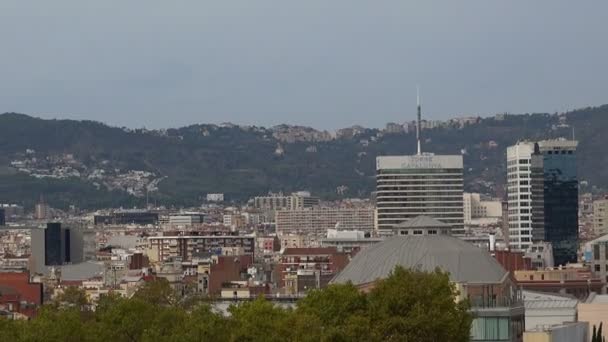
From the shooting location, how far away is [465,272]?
10300 centimetres

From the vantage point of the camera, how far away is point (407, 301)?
86.5 m

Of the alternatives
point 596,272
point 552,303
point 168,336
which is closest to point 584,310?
point 552,303

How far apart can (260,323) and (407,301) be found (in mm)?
4917

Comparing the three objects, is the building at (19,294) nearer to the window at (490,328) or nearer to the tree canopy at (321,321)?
the window at (490,328)

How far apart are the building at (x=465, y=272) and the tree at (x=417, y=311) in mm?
6062

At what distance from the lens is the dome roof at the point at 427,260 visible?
103 meters

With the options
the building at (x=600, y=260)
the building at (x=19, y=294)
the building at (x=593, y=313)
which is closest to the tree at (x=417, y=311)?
the building at (x=593, y=313)

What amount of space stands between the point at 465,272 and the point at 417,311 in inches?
700

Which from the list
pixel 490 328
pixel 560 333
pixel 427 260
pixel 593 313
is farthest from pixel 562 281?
pixel 560 333

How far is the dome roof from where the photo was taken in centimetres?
10256

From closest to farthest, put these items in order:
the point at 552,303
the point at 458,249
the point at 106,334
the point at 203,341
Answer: the point at 203,341 → the point at 106,334 → the point at 458,249 → the point at 552,303

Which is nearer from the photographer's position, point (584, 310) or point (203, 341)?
point (203, 341)

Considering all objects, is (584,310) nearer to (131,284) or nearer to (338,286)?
(338,286)

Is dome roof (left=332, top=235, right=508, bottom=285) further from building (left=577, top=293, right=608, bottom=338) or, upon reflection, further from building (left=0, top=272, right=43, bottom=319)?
building (left=0, top=272, right=43, bottom=319)
